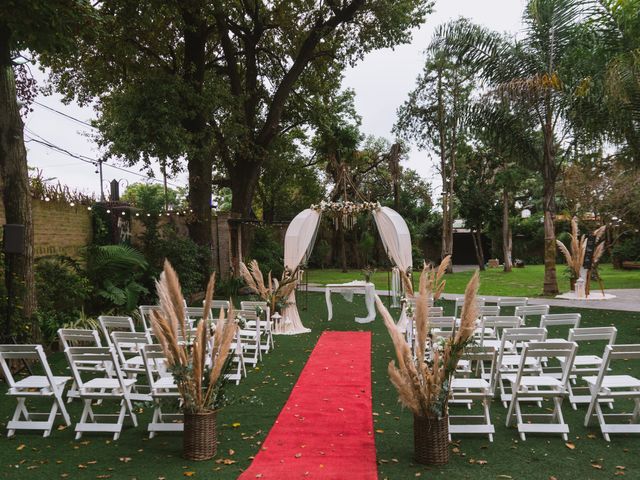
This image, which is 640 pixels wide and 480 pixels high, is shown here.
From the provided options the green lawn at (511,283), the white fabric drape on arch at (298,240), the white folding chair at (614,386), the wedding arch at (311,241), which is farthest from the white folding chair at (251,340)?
the green lawn at (511,283)

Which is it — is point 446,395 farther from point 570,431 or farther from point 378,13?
point 378,13

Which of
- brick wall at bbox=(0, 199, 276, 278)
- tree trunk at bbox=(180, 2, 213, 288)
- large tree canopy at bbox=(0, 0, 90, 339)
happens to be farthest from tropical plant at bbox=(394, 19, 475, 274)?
large tree canopy at bbox=(0, 0, 90, 339)

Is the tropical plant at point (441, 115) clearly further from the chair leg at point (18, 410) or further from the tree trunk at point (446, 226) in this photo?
the chair leg at point (18, 410)

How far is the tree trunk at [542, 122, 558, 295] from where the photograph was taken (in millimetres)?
16656

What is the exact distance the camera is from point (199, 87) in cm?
1655

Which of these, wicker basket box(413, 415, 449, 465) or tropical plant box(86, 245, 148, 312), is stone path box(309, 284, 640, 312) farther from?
wicker basket box(413, 415, 449, 465)

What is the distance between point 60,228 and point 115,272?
1518 millimetres

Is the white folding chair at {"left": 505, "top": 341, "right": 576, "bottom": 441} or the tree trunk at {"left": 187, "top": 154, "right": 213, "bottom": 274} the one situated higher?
the tree trunk at {"left": 187, "top": 154, "right": 213, "bottom": 274}

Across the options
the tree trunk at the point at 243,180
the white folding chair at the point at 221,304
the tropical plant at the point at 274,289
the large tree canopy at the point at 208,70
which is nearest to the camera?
the white folding chair at the point at 221,304

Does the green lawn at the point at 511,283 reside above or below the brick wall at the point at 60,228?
below

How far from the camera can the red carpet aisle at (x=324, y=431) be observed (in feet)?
15.2

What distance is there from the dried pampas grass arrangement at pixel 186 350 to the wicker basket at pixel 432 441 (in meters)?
1.83

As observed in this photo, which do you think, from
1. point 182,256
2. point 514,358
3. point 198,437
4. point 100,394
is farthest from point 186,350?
point 182,256

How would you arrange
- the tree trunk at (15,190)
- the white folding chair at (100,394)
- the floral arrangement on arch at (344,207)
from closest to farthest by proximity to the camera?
the white folding chair at (100,394) → the tree trunk at (15,190) → the floral arrangement on arch at (344,207)
